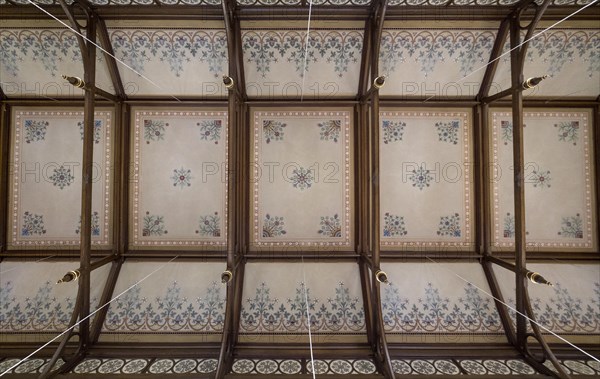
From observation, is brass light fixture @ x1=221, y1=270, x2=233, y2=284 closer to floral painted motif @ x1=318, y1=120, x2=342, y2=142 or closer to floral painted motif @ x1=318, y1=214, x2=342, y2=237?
floral painted motif @ x1=318, y1=214, x2=342, y2=237

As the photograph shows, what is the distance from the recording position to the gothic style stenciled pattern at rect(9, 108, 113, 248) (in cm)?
404

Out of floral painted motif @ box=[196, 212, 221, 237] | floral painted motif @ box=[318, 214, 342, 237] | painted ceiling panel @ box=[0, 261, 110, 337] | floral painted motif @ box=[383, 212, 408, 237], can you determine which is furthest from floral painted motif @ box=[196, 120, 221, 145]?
floral painted motif @ box=[383, 212, 408, 237]

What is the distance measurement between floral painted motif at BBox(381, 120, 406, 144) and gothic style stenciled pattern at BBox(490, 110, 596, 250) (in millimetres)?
1118

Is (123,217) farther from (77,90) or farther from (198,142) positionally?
(77,90)

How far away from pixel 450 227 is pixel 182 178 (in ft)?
11.2

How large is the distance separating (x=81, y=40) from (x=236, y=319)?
3.34 meters

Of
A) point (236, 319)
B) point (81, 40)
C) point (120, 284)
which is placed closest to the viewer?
point (81, 40)

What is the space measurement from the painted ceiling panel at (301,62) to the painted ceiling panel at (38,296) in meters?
3.01

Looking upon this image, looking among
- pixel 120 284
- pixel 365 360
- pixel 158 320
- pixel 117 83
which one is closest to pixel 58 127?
pixel 117 83

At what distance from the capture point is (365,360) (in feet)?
10.9

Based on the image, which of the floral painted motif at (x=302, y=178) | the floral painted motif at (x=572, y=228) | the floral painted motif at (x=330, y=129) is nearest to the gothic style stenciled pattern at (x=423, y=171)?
the floral painted motif at (x=330, y=129)

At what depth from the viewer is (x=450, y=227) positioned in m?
4.08

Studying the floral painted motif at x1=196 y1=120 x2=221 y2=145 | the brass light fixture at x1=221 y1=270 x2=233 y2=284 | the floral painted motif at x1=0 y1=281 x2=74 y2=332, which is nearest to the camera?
the brass light fixture at x1=221 y1=270 x2=233 y2=284

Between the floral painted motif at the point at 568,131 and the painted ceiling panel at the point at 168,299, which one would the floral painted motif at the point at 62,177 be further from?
the floral painted motif at the point at 568,131
